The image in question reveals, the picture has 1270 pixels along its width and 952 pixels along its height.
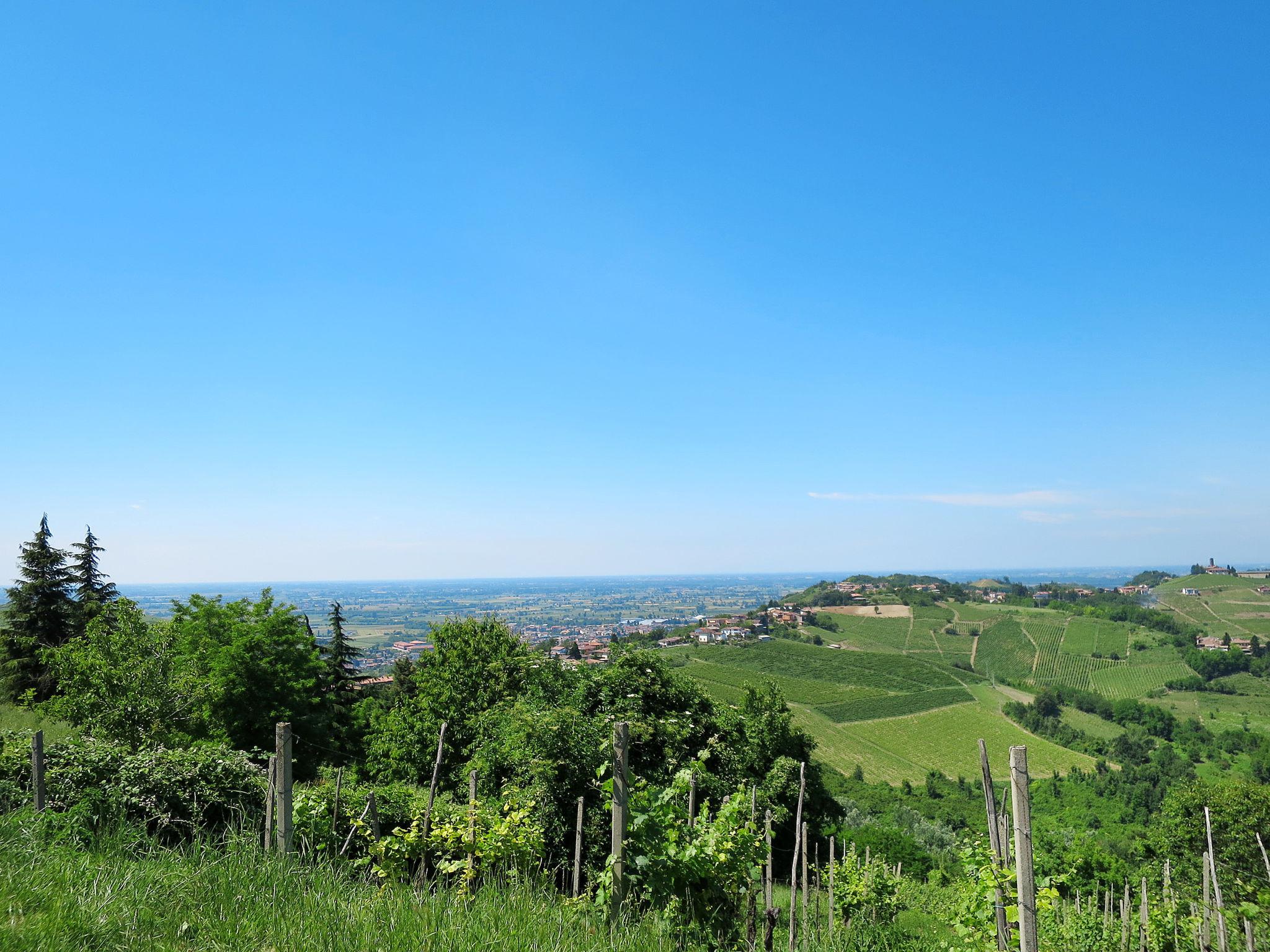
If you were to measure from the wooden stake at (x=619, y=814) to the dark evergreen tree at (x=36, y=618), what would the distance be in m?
27.8

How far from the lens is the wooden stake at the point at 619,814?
4137 mm

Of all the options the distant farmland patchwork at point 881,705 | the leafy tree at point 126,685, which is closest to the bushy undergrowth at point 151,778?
the leafy tree at point 126,685

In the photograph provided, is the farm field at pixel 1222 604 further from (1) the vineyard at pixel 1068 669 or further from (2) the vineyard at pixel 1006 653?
(2) the vineyard at pixel 1006 653

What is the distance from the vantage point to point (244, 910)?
3338 mm

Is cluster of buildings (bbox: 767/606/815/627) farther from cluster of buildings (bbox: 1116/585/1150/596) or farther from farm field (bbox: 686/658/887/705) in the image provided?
cluster of buildings (bbox: 1116/585/1150/596)

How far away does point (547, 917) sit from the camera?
3.62m

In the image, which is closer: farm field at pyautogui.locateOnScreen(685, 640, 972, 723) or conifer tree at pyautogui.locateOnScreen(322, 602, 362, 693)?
conifer tree at pyautogui.locateOnScreen(322, 602, 362, 693)

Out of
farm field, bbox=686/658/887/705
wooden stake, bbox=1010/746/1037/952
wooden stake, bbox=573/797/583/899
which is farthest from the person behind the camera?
farm field, bbox=686/658/887/705

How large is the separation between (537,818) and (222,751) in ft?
18.4

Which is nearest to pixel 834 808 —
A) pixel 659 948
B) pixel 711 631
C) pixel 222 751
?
pixel 222 751

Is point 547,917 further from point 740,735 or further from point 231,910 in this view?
point 740,735

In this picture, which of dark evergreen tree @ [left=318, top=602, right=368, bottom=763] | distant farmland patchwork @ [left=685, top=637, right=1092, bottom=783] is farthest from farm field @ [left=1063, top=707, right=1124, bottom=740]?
dark evergreen tree @ [left=318, top=602, right=368, bottom=763]

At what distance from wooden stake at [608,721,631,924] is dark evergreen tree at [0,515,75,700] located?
91.4ft

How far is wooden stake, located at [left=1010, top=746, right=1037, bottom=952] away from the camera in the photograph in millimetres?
3248
